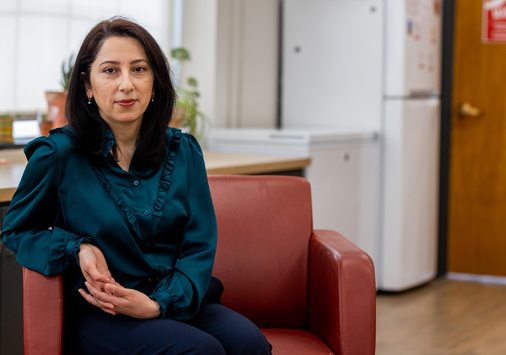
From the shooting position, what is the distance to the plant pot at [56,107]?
2545 mm

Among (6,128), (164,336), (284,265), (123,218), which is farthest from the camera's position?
(6,128)

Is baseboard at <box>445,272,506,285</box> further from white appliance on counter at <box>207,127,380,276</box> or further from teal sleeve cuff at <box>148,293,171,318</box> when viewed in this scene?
teal sleeve cuff at <box>148,293,171,318</box>

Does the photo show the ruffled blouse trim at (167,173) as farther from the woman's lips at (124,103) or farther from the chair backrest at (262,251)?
the chair backrest at (262,251)

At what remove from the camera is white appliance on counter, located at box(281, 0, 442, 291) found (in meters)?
3.51

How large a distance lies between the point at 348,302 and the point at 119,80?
720 millimetres

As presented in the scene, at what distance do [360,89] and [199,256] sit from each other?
7.56ft

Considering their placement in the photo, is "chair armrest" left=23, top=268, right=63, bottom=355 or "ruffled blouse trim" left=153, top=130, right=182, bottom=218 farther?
"ruffled blouse trim" left=153, top=130, right=182, bottom=218

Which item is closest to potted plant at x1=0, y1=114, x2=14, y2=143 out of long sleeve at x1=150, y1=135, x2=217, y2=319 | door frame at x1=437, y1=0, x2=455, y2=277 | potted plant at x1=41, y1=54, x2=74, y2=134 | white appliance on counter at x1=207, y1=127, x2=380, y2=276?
potted plant at x1=41, y1=54, x2=74, y2=134

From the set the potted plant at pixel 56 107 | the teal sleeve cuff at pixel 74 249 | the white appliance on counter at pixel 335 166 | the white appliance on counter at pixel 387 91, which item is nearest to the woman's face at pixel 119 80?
the teal sleeve cuff at pixel 74 249

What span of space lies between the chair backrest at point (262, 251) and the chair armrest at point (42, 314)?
0.52 m

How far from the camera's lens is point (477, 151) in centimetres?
396

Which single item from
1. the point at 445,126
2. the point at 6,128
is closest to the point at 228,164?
the point at 6,128

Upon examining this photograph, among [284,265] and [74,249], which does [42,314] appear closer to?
[74,249]

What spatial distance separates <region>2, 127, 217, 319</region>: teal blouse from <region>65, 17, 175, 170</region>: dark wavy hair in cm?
2
